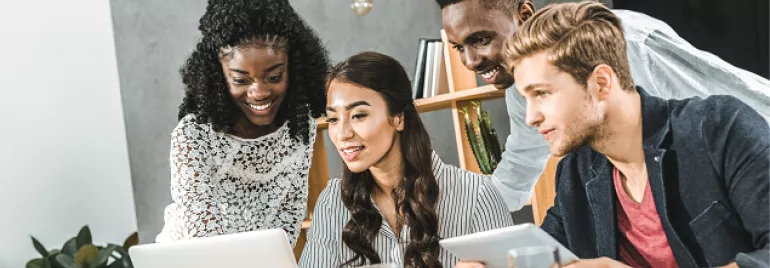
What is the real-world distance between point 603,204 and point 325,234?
2.71 feet

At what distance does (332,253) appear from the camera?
7.77 feet

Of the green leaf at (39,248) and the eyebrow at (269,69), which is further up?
the eyebrow at (269,69)

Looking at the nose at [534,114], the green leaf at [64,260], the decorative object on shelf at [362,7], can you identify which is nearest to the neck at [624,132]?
the nose at [534,114]

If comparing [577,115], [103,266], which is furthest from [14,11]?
[577,115]

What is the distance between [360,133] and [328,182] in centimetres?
29

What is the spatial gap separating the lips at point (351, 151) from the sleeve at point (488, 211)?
0.33 metres

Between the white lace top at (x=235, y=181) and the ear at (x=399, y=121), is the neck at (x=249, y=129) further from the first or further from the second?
the ear at (x=399, y=121)

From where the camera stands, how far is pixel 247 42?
2492 mm

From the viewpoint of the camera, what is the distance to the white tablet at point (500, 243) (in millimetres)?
1714

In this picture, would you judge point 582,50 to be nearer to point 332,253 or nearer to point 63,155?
point 332,253

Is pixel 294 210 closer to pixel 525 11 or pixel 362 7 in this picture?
pixel 362 7

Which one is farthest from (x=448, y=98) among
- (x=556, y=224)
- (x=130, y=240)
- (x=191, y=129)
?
(x=130, y=240)

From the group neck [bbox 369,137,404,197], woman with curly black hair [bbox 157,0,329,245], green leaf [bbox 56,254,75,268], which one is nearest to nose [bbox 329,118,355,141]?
neck [bbox 369,137,404,197]

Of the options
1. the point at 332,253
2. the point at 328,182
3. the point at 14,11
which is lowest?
the point at 332,253
